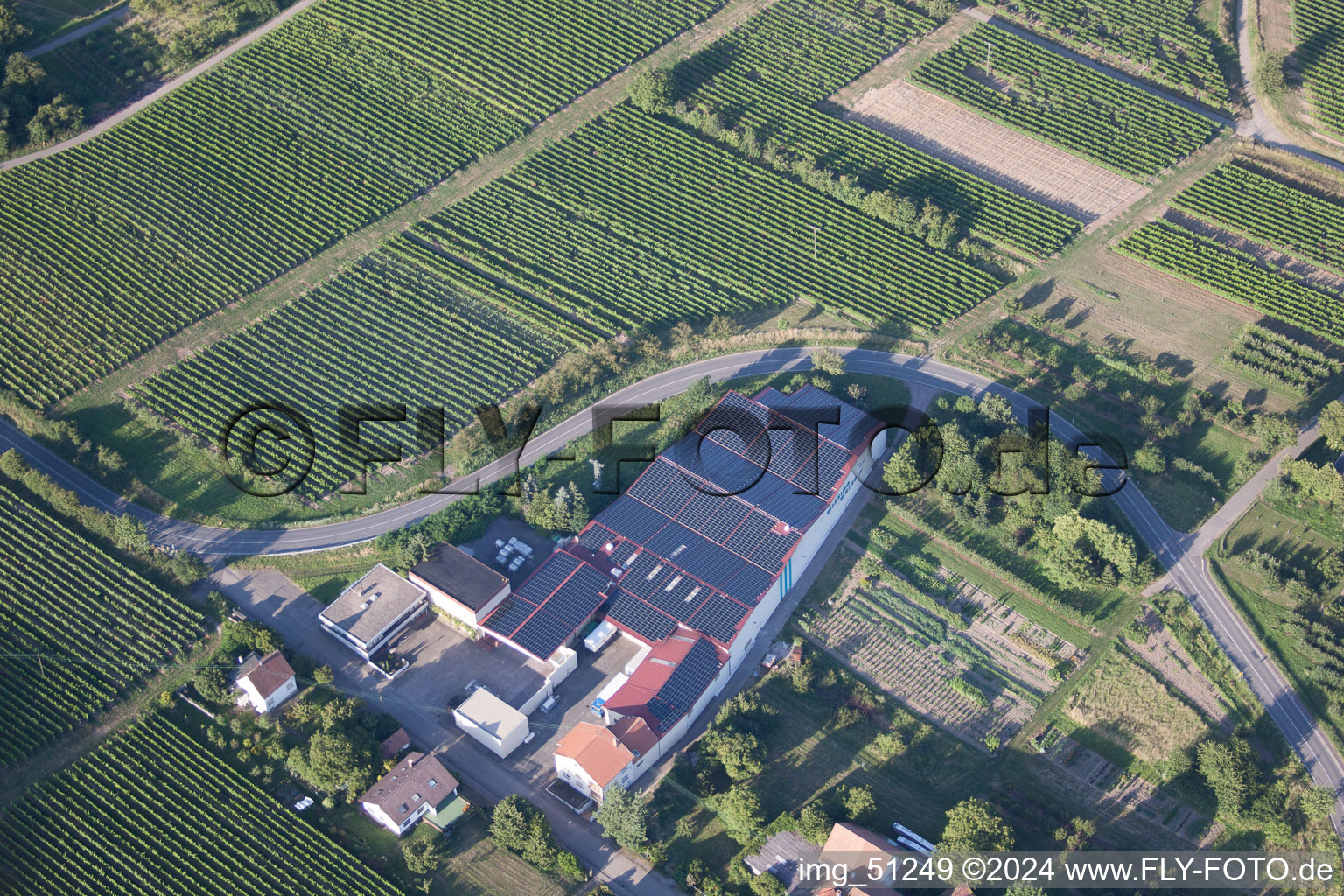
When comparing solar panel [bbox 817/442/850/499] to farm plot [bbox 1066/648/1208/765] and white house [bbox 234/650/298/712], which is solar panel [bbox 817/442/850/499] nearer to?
farm plot [bbox 1066/648/1208/765]

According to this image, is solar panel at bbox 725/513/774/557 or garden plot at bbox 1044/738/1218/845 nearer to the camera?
garden plot at bbox 1044/738/1218/845

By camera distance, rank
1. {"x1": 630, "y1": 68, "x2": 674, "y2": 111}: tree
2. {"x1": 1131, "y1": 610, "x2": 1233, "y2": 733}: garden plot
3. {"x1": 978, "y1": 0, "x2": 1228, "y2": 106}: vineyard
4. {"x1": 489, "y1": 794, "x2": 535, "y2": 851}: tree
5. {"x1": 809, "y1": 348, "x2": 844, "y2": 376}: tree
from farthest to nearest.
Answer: {"x1": 978, "y1": 0, "x2": 1228, "y2": 106}: vineyard < {"x1": 630, "y1": 68, "x2": 674, "y2": 111}: tree < {"x1": 809, "y1": 348, "x2": 844, "y2": 376}: tree < {"x1": 1131, "y1": 610, "x2": 1233, "y2": 733}: garden plot < {"x1": 489, "y1": 794, "x2": 535, "y2": 851}: tree

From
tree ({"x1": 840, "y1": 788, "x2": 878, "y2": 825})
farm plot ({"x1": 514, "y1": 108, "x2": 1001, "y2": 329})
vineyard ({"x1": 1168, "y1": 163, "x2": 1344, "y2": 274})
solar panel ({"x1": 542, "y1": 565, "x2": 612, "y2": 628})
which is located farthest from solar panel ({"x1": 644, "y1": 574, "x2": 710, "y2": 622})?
vineyard ({"x1": 1168, "y1": 163, "x2": 1344, "y2": 274})

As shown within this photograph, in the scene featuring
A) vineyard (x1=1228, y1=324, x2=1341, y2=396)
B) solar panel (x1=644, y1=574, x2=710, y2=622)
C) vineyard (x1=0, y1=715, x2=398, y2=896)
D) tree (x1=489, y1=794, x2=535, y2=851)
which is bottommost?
vineyard (x1=0, y1=715, x2=398, y2=896)

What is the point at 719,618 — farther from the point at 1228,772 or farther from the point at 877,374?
the point at 1228,772

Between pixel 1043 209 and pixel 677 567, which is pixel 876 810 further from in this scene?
pixel 1043 209

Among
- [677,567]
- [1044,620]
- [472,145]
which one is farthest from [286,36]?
[1044,620]

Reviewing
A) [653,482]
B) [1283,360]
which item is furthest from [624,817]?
[1283,360]

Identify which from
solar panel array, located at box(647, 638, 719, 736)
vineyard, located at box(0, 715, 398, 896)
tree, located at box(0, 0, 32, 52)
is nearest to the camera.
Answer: vineyard, located at box(0, 715, 398, 896)
